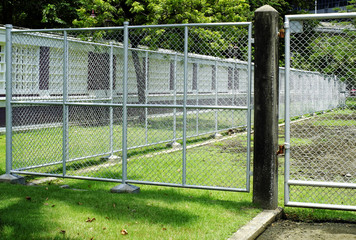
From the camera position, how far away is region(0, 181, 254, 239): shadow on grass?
16.6ft

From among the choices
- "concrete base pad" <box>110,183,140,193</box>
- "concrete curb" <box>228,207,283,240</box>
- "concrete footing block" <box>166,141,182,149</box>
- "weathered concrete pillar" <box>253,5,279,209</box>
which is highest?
"weathered concrete pillar" <box>253,5,279,209</box>

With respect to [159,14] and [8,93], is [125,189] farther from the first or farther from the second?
[159,14]

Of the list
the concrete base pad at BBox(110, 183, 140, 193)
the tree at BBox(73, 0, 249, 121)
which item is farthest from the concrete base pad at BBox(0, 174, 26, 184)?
the tree at BBox(73, 0, 249, 121)

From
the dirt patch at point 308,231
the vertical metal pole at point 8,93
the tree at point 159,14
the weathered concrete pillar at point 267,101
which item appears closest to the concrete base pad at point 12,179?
the vertical metal pole at point 8,93

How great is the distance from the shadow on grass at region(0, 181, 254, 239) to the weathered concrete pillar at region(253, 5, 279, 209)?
0.40 meters

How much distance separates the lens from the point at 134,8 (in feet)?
56.9

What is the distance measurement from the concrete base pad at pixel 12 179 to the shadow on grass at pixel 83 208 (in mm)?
530

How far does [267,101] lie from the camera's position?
5.94 metres

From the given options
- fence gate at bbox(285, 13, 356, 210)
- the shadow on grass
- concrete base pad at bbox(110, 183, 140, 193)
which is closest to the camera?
the shadow on grass

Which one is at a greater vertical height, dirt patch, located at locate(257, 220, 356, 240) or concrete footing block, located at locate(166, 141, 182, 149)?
concrete footing block, located at locate(166, 141, 182, 149)

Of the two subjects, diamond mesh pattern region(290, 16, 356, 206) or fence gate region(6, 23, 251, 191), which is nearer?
diamond mesh pattern region(290, 16, 356, 206)

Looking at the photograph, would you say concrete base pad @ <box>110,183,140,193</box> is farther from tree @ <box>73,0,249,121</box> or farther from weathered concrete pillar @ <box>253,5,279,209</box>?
tree @ <box>73,0,249,121</box>

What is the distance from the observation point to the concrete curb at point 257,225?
490 cm

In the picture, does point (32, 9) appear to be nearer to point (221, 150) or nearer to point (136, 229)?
point (221, 150)
